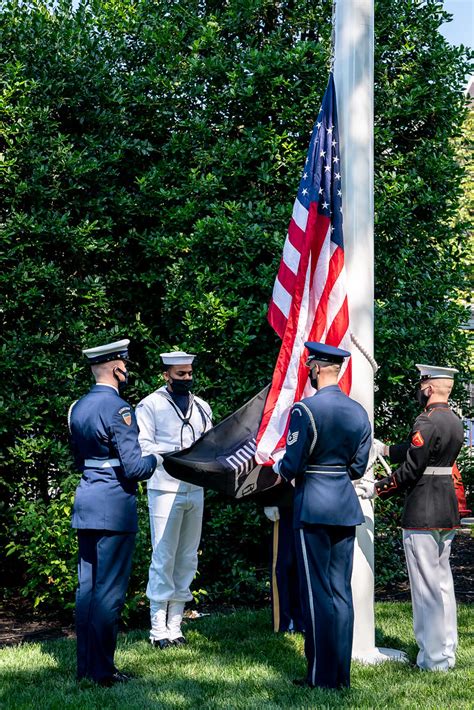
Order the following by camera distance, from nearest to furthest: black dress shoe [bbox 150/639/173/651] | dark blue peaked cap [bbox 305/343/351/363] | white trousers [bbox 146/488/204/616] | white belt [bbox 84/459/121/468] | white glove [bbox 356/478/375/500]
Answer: dark blue peaked cap [bbox 305/343/351/363], white belt [bbox 84/459/121/468], white glove [bbox 356/478/375/500], black dress shoe [bbox 150/639/173/651], white trousers [bbox 146/488/204/616]

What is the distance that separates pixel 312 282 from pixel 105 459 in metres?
1.92

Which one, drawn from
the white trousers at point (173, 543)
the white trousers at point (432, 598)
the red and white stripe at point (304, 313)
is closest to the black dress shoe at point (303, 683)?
the white trousers at point (432, 598)

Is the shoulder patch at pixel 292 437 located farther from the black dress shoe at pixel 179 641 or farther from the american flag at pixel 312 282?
the black dress shoe at pixel 179 641

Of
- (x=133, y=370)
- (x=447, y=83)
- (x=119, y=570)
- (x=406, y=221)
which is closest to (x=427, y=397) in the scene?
(x=119, y=570)

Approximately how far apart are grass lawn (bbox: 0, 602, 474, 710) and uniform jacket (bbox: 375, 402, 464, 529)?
992 millimetres

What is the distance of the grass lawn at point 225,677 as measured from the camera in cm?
536

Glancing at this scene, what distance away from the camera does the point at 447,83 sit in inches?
370

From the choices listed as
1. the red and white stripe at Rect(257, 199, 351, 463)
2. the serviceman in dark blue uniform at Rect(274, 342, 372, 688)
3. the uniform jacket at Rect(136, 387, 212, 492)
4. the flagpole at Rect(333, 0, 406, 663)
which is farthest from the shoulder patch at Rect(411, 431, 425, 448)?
the uniform jacket at Rect(136, 387, 212, 492)

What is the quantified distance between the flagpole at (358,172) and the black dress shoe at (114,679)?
1.79m

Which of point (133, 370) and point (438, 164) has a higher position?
point (438, 164)

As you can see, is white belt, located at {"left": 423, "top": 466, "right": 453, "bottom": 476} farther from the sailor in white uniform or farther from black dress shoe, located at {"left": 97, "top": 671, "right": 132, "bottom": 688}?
black dress shoe, located at {"left": 97, "top": 671, "right": 132, "bottom": 688}

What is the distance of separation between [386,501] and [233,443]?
2.88 m

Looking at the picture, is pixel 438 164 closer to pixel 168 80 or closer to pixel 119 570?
pixel 168 80

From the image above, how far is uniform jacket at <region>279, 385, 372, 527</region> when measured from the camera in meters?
5.56
